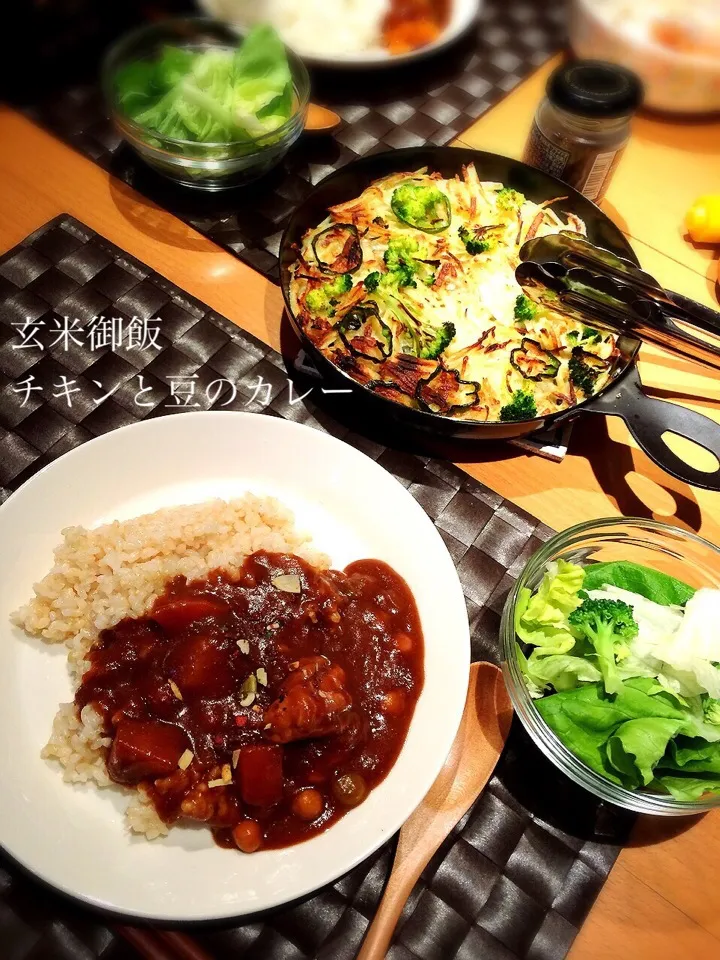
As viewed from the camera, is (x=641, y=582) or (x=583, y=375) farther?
(x=583, y=375)

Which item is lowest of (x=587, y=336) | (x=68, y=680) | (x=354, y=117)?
(x=68, y=680)

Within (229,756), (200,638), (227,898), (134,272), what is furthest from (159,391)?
(227,898)

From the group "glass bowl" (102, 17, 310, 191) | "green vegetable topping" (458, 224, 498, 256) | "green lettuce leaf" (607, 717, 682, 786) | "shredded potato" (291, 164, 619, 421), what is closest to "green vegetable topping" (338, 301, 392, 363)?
"shredded potato" (291, 164, 619, 421)

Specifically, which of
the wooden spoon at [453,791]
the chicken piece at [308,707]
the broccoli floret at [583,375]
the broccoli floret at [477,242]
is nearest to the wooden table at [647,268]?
the broccoli floret at [583,375]

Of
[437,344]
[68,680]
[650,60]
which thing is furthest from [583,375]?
[68,680]

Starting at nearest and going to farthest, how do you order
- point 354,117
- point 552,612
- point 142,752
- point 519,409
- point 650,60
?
point 142,752, point 552,612, point 519,409, point 650,60, point 354,117

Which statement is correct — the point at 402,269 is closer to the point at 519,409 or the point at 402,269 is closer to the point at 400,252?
the point at 400,252

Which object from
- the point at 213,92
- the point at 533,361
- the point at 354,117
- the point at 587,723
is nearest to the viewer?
the point at 587,723

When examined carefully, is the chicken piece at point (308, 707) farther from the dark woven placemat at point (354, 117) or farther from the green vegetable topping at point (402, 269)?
the dark woven placemat at point (354, 117)
